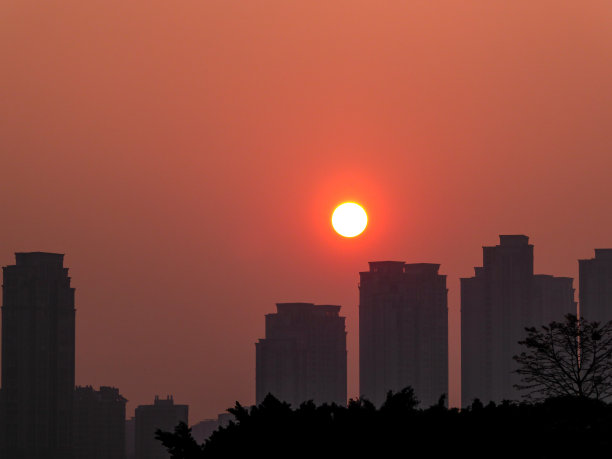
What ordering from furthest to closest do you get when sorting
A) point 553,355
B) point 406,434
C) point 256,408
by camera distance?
1. point 553,355
2. point 256,408
3. point 406,434

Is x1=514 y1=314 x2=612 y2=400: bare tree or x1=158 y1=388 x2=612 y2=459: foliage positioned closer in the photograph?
x1=158 y1=388 x2=612 y2=459: foliage

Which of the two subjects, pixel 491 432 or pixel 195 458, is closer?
pixel 491 432

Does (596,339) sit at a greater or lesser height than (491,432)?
greater

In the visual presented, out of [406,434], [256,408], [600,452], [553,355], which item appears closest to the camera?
[600,452]

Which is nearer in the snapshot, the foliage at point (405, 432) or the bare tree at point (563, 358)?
the foliage at point (405, 432)

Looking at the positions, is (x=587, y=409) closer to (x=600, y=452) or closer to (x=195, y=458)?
(x=600, y=452)

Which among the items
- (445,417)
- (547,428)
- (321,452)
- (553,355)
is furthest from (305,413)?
(553,355)

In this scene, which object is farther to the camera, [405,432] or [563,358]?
[563,358]

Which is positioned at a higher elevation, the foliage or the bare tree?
the bare tree

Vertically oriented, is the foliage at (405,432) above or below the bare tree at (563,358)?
below

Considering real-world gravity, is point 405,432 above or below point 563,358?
below
